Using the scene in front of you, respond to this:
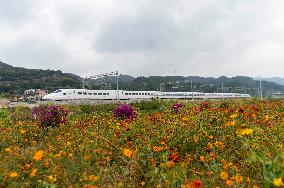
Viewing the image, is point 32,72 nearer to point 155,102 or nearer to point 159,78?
point 159,78

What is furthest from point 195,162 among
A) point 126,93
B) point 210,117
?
point 126,93

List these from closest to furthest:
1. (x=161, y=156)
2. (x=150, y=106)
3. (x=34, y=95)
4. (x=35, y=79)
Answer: (x=161, y=156) < (x=150, y=106) < (x=34, y=95) < (x=35, y=79)

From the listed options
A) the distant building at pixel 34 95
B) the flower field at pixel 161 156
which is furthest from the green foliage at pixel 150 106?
the distant building at pixel 34 95

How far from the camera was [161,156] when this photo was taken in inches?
225

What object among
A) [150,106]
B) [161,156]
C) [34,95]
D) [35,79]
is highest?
[35,79]

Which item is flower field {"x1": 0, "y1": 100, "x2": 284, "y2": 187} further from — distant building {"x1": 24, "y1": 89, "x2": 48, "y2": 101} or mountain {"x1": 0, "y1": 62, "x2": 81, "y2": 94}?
mountain {"x1": 0, "y1": 62, "x2": 81, "y2": 94}

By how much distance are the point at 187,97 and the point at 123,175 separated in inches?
2819

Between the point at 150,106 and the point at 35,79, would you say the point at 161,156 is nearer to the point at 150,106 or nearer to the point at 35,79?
the point at 150,106

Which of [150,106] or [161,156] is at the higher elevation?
[161,156]

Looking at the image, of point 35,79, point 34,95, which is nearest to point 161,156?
point 34,95

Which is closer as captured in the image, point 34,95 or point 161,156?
point 161,156

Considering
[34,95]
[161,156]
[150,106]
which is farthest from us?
[34,95]

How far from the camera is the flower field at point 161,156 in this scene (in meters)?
4.22

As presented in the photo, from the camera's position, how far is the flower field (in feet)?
13.9
